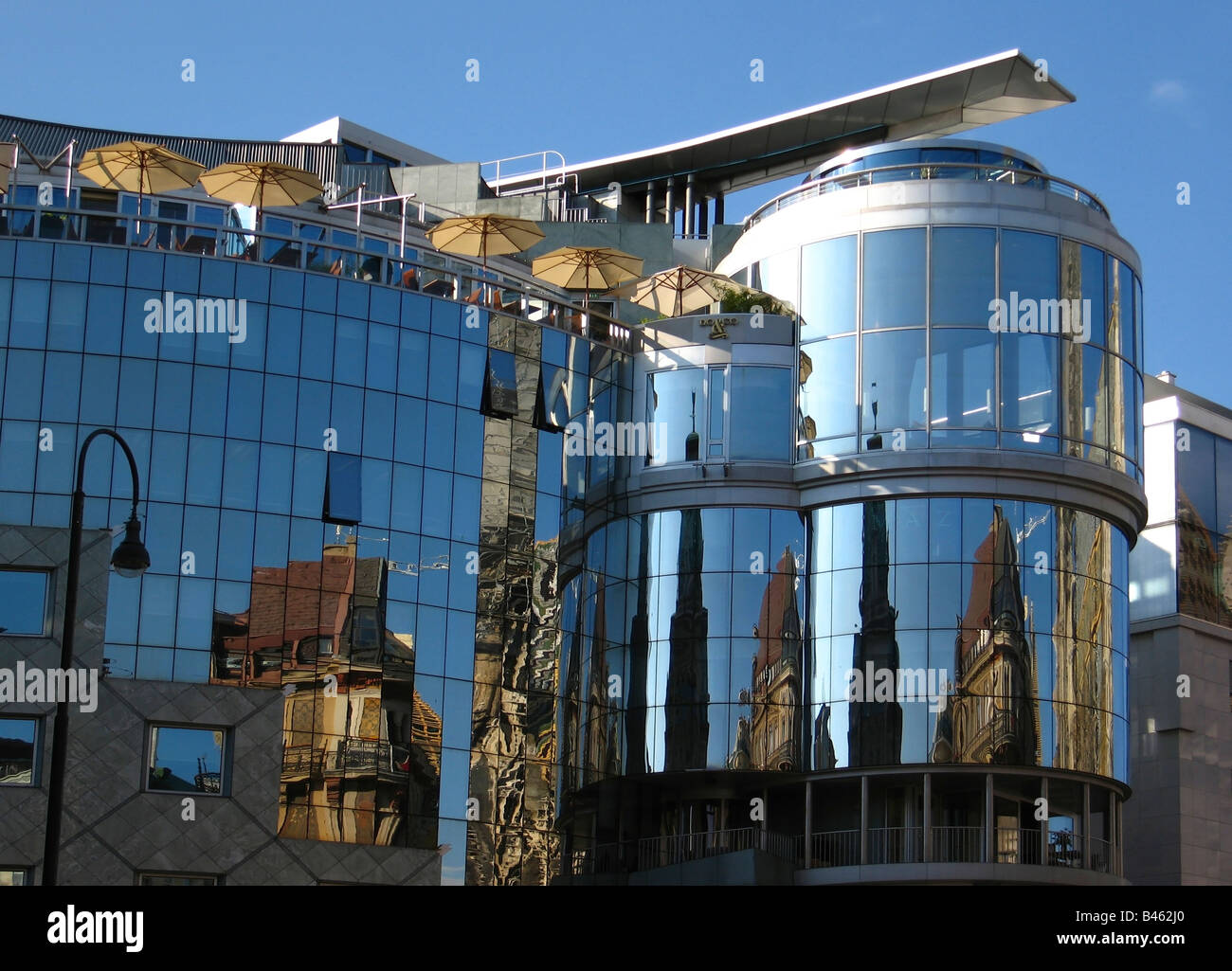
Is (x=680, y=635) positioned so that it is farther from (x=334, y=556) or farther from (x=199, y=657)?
(x=199, y=657)

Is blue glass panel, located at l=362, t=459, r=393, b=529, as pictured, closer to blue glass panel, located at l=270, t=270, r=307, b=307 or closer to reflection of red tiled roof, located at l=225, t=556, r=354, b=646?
reflection of red tiled roof, located at l=225, t=556, r=354, b=646

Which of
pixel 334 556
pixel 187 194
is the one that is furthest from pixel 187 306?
pixel 187 194

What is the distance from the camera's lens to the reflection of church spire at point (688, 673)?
42844mm

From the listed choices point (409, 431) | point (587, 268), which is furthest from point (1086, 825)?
point (587, 268)

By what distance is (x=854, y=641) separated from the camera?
139 feet

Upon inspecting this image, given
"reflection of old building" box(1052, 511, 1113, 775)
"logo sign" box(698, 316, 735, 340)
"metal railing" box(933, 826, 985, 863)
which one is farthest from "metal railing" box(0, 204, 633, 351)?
"metal railing" box(933, 826, 985, 863)

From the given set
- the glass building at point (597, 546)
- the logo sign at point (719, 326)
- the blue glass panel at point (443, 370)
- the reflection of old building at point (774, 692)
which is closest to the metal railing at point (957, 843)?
the glass building at point (597, 546)

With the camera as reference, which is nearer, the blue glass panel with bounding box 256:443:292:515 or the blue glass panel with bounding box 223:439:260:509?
the blue glass panel with bounding box 223:439:260:509

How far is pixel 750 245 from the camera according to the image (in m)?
47.9

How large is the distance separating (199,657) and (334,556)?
4.26 m

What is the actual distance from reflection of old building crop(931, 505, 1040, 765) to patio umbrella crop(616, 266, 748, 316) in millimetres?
11459

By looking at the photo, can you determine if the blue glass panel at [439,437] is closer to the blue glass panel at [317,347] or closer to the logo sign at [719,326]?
the blue glass panel at [317,347]

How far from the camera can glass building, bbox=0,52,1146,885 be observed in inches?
1564

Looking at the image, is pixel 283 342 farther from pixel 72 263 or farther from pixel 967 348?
pixel 967 348
